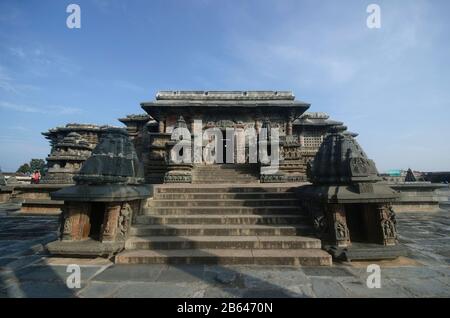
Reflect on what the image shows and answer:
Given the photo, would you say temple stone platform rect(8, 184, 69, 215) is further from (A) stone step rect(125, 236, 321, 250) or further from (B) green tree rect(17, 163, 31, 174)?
(B) green tree rect(17, 163, 31, 174)

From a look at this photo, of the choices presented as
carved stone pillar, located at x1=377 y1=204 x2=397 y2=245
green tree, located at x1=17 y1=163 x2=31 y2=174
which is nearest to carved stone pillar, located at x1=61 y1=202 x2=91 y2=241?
carved stone pillar, located at x1=377 y1=204 x2=397 y2=245

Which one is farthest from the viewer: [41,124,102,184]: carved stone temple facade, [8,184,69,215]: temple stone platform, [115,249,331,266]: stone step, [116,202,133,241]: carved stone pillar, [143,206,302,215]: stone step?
[41,124,102,184]: carved stone temple facade

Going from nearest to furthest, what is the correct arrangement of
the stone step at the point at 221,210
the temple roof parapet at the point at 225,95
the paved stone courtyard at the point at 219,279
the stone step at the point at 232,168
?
the paved stone courtyard at the point at 219,279, the stone step at the point at 221,210, the stone step at the point at 232,168, the temple roof parapet at the point at 225,95

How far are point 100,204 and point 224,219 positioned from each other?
244 cm

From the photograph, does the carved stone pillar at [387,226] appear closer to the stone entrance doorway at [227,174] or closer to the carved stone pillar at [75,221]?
the carved stone pillar at [75,221]

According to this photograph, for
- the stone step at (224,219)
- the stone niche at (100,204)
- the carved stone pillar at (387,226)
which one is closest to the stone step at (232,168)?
the stone step at (224,219)

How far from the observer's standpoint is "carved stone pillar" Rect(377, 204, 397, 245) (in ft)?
11.5

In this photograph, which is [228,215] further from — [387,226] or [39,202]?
[39,202]

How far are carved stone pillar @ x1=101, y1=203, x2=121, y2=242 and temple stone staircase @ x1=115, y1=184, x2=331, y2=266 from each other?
33 cm

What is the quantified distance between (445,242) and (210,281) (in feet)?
16.5

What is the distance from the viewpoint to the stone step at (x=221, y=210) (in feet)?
15.5

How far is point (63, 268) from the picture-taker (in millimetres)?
3102

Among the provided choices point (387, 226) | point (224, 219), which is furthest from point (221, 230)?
point (387, 226)

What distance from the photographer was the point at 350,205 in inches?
164
